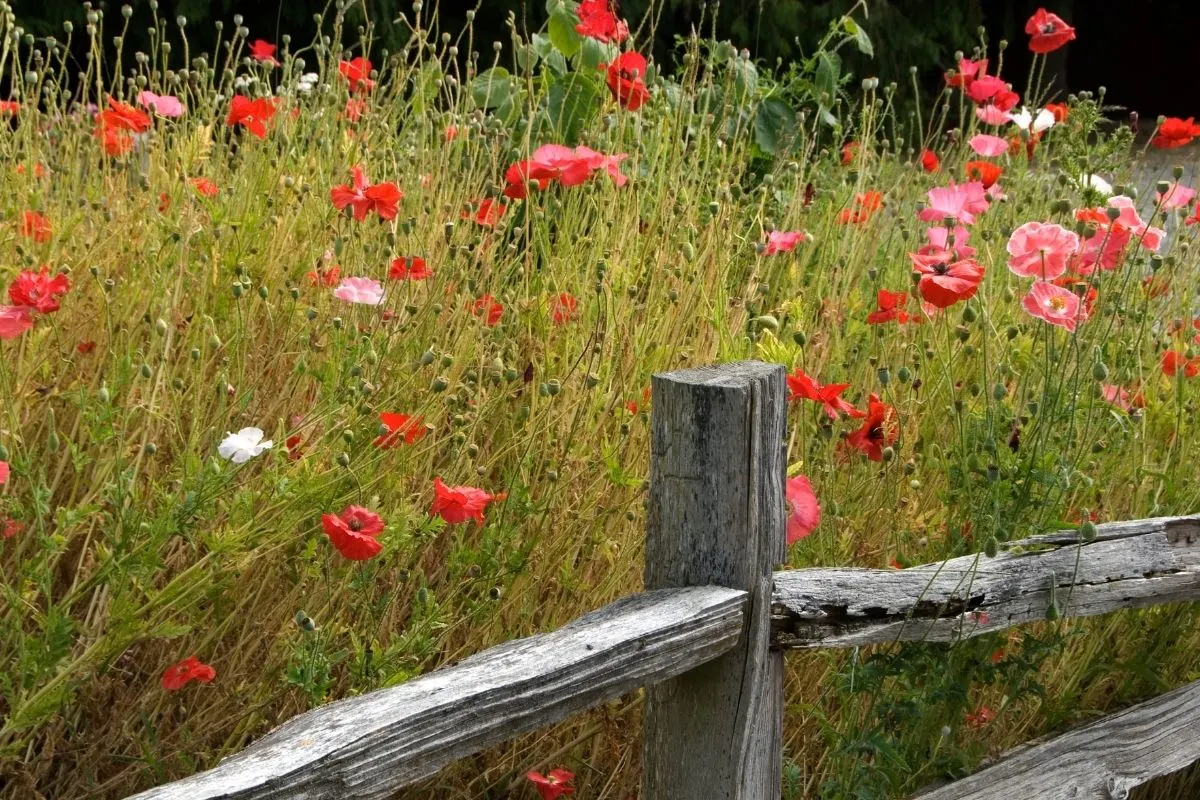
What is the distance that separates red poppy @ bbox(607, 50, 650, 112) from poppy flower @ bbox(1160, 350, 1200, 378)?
1.10 metres

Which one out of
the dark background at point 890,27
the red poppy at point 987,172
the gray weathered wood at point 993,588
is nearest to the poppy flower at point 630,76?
the dark background at point 890,27

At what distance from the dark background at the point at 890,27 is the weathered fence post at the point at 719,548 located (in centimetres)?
159

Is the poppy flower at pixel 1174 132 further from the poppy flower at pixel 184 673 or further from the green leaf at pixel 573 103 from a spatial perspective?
the poppy flower at pixel 184 673

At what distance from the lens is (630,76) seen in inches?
111

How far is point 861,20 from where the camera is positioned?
8227mm

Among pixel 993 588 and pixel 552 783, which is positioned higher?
pixel 993 588

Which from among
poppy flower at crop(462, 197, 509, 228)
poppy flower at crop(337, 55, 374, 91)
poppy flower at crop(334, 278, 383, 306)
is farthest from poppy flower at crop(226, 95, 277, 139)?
poppy flower at crop(334, 278, 383, 306)

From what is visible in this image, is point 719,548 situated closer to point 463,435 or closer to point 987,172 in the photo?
point 463,435

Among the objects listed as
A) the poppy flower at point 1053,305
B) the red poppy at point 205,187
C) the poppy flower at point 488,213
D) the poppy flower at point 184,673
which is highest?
the poppy flower at point 1053,305

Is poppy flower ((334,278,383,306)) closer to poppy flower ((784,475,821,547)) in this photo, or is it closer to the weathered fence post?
the weathered fence post

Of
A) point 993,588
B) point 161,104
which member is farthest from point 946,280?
point 161,104

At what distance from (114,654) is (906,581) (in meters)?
0.99

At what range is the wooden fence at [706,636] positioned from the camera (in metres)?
1.31

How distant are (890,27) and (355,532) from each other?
23.6 ft
